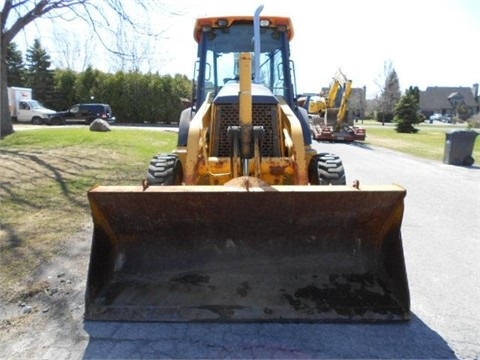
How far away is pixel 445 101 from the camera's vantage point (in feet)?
305

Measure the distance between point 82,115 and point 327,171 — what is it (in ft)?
94.0

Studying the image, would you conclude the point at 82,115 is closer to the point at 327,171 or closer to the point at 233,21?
the point at 233,21

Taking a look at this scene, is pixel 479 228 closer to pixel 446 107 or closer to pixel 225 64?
pixel 225 64

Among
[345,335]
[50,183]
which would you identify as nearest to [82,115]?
[50,183]

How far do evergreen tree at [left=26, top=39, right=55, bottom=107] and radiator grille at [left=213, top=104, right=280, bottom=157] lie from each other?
131 ft

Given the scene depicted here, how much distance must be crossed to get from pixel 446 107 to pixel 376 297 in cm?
10077

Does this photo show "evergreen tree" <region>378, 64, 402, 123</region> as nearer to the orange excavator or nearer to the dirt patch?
the orange excavator

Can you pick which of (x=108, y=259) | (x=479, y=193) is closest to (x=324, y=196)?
(x=108, y=259)

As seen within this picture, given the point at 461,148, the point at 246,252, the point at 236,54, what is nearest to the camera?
the point at 246,252

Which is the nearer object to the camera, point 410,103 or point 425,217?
point 425,217

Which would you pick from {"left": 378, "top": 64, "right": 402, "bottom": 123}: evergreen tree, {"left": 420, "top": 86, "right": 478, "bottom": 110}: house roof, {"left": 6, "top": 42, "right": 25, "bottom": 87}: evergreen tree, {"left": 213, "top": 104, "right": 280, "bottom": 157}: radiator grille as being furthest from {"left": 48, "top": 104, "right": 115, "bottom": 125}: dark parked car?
{"left": 420, "top": 86, "right": 478, "bottom": 110}: house roof

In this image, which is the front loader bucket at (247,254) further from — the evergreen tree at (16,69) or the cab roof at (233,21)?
the evergreen tree at (16,69)

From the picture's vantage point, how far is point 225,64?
5.99 meters

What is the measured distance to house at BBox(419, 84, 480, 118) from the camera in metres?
91.2
